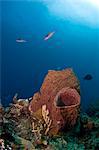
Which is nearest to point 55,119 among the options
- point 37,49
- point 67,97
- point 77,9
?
point 67,97

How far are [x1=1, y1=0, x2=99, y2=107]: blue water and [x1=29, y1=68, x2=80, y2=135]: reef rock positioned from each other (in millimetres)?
13372

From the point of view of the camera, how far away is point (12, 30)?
22.7 meters

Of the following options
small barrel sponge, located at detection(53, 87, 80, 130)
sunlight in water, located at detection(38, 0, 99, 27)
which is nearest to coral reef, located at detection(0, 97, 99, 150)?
small barrel sponge, located at detection(53, 87, 80, 130)

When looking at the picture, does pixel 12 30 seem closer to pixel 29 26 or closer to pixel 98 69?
pixel 29 26

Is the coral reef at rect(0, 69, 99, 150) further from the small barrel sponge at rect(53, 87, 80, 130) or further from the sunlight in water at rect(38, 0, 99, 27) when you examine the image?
the sunlight in water at rect(38, 0, 99, 27)

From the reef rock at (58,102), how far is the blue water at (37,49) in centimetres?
1337

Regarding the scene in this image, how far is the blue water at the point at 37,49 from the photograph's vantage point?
22.1m

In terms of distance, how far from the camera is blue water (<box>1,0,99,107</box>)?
22078 mm

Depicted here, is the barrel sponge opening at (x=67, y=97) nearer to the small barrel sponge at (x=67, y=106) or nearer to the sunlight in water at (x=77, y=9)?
the small barrel sponge at (x=67, y=106)

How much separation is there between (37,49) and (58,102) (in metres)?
19.9

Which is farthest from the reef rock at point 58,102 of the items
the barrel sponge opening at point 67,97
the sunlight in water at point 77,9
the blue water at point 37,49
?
the sunlight in water at point 77,9

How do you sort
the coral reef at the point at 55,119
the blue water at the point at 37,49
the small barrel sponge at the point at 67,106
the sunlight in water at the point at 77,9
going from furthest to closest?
the blue water at the point at 37,49
the sunlight in water at the point at 77,9
the small barrel sponge at the point at 67,106
the coral reef at the point at 55,119

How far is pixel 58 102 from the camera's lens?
5.79 metres

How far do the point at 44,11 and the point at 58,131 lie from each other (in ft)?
63.1
